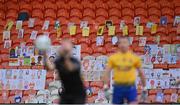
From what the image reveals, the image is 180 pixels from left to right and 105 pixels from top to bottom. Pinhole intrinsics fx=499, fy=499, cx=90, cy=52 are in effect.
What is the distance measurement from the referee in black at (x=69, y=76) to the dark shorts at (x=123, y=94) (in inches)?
29.8

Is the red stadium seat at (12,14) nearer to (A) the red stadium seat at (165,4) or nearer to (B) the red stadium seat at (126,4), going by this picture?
(B) the red stadium seat at (126,4)

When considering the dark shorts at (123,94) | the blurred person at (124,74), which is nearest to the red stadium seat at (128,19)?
the blurred person at (124,74)

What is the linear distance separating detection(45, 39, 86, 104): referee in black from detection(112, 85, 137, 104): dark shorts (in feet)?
2.49

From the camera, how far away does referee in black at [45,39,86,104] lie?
704 cm

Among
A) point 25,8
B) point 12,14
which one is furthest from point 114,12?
point 12,14

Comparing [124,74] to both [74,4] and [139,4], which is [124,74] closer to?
[139,4]

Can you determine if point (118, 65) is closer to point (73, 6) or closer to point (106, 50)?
point (106, 50)

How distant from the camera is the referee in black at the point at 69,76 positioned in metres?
7.04

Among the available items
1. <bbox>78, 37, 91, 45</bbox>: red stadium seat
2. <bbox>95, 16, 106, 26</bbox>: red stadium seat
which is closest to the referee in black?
<bbox>78, 37, 91, 45</bbox>: red stadium seat

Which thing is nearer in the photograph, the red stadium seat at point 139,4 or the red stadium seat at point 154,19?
the red stadium seat at point 154,19

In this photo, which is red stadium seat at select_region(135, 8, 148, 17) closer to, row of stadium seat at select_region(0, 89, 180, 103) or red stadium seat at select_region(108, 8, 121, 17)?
red stadium seat at select_region(108, 8, 121, 17)

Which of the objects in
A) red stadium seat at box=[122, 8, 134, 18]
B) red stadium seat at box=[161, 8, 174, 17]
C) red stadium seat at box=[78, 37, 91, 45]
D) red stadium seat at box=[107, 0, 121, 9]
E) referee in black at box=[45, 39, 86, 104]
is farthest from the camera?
red stadium seat at box=[107, 0, 121, 9]

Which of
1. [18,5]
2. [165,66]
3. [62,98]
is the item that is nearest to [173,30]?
[165,66]

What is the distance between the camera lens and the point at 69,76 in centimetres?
705
